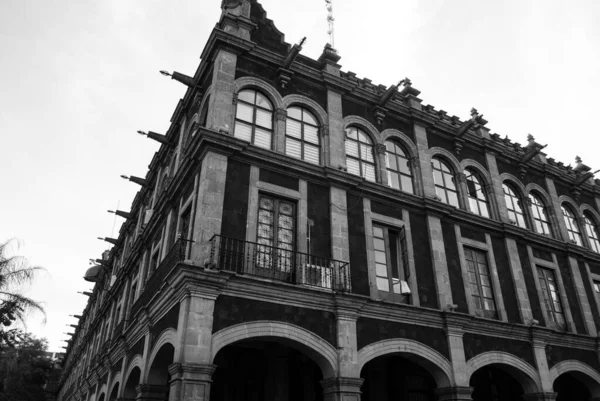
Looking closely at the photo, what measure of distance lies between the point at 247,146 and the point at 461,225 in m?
7.97

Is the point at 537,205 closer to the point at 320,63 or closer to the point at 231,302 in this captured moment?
the point at 320,63

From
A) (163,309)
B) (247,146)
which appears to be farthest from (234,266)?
(247,146)

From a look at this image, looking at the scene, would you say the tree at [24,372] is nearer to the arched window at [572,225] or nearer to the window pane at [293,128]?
the window pane at [293,128]

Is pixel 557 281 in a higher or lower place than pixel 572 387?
higher

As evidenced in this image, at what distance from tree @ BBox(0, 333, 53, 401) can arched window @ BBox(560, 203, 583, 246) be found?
1121 inches

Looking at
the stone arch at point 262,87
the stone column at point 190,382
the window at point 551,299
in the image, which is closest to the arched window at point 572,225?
the window at point 551,299

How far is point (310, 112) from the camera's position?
49.4 ft

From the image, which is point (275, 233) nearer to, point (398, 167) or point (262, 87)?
point (262, 87)

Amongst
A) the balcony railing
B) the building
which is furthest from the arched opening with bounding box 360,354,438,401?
the balcony railing

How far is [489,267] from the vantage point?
1577cm

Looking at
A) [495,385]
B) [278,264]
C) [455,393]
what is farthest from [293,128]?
[495,385]

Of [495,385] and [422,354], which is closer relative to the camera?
[422,354]

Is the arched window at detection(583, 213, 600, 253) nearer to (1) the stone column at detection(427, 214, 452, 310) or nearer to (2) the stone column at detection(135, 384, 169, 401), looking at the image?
(1) the stone column at detection(427, 214, 452, 310)

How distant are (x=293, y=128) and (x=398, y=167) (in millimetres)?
4036
